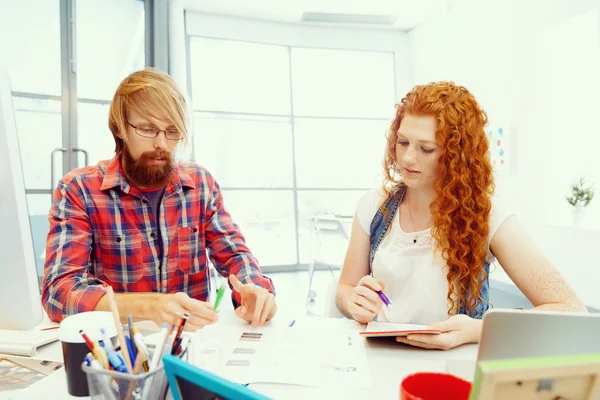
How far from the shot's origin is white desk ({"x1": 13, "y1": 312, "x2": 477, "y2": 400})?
0.71 metres

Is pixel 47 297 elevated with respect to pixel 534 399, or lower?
lower

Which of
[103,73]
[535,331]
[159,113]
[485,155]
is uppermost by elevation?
[103,73]

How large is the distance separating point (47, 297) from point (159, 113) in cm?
62

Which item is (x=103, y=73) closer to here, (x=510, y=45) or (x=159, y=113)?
(x=159, y=113)

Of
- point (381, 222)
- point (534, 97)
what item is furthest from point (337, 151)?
point (381, 222)

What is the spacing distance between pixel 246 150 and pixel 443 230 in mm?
4188

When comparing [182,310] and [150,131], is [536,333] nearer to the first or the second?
[182,310]

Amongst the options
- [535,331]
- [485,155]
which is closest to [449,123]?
[485,155]

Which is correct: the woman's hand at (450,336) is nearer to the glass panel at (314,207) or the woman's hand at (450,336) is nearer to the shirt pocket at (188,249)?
the shirt pocket at (188,249)

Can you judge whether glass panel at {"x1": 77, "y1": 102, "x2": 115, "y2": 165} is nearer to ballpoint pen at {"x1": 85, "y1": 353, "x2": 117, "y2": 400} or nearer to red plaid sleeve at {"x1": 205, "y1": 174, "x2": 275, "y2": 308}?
red plaid sleeve at {"x1": 205, "y1": 174, "x2": 275, "y2": 308}

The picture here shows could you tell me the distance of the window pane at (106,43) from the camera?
12.2 ft

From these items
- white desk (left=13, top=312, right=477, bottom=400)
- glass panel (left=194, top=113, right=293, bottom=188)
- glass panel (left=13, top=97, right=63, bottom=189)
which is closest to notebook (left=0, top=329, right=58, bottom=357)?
white desk (left=13, top=312, right=477, bottom=400)

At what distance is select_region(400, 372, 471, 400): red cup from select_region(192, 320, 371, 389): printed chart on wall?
23 centimetres

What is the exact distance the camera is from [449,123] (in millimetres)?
1317
